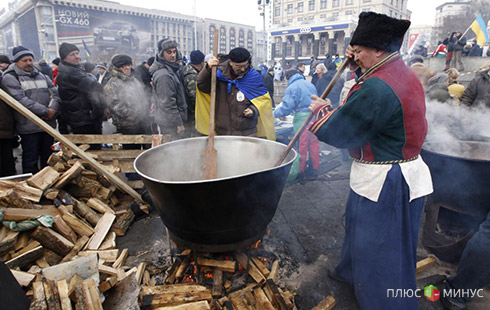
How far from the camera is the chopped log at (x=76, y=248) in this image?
8.89ft

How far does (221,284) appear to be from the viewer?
7.46 ft

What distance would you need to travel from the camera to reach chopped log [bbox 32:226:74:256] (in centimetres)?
259

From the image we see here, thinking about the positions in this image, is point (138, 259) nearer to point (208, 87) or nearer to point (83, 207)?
point (83, 207)

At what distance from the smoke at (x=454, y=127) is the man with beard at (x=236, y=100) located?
196 centimetres

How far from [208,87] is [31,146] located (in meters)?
2.84

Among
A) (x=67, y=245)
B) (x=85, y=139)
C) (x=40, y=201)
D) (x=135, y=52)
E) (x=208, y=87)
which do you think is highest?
(x=135, y=52)

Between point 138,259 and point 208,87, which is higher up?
point 208,87

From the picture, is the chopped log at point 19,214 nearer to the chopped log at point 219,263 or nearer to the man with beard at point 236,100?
the chopped log at point 219,263

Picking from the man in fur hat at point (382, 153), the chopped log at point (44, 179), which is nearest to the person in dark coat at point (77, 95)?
the chopped log at point (44, 179)

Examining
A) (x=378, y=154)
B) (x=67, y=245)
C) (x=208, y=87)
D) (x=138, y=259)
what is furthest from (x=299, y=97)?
(x=67, y=245)

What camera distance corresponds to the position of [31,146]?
407cm

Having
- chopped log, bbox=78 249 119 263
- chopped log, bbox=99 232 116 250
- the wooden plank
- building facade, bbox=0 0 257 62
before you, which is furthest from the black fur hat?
building facade, bbox=0 0 257 62

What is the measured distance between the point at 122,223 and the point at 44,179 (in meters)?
0.97

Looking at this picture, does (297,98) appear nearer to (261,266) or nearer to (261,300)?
(261,266)
